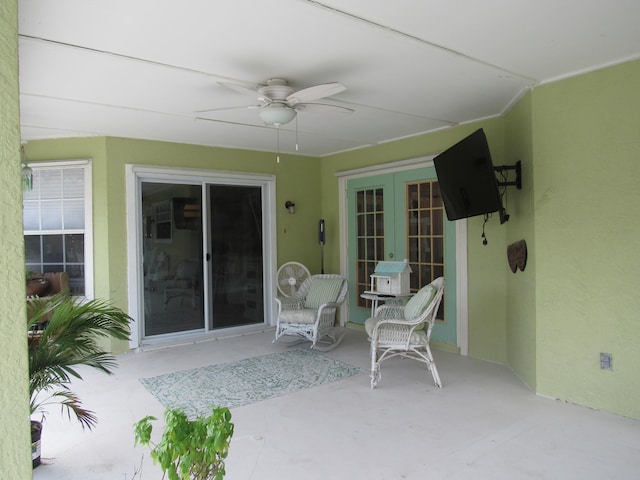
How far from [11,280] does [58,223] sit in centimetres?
457

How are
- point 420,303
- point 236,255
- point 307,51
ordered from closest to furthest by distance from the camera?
point 307,51 < point 420,303 < point 236,255

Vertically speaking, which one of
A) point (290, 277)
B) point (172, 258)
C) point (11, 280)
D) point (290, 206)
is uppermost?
point (290, 206)

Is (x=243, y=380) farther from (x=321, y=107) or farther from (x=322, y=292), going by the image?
(x=321, y=107)

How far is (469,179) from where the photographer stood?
11.6 ft

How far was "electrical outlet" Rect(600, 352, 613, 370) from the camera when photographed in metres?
2.97

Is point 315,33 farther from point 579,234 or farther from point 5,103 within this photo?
point 579,234

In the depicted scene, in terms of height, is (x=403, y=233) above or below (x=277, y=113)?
below

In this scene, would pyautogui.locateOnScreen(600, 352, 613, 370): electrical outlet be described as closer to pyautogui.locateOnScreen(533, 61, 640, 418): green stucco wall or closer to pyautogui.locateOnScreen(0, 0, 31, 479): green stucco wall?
pyautogui.locateOnScreen(533, 61, 640, 418): green stucco wall

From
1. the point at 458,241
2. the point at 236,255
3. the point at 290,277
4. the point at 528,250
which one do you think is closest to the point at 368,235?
the point at 290,277

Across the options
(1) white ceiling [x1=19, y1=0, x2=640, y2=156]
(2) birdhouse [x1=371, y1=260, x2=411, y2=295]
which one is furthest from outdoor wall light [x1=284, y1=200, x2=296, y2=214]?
(1) white ceiling [x1=19, y1=0, x2=640, y2=156]

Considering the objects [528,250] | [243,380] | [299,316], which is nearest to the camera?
[528,250]

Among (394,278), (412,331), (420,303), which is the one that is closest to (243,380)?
(412,331)

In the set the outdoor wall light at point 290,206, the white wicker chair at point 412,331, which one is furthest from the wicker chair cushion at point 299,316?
the outdoor wall light at point 290,206

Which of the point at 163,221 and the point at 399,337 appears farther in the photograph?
the point at 163,221
